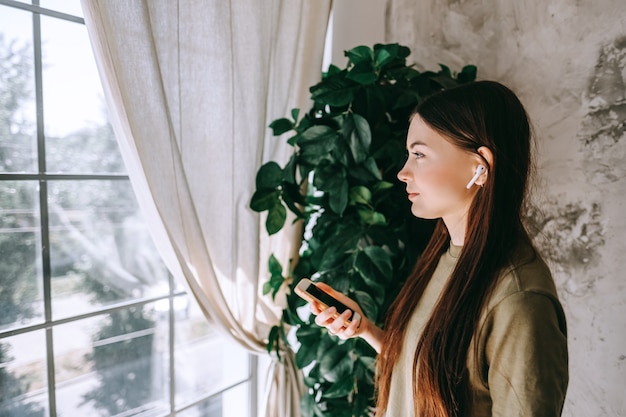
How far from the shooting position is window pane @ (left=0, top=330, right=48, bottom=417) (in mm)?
1099

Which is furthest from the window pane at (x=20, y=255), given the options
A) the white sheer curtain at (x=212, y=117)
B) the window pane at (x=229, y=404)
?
the window pane at (x=229, y=404)

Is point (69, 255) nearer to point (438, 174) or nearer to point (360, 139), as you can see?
point (360, 139)

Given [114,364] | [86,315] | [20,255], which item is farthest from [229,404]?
[20,255]

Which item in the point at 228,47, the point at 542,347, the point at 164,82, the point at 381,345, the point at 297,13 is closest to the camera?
the point at 542,347

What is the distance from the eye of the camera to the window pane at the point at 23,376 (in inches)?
43.3

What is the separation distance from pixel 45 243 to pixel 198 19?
0.79 metres

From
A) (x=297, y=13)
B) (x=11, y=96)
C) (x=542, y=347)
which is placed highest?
(x=297, y=13)

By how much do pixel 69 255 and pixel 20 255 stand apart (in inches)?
5.0

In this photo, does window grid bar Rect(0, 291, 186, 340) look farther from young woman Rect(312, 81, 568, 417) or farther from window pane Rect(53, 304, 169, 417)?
young woman Rect(312, 81, 568, 417)

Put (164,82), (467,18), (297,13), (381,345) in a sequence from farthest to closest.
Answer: (467,18) → (297,13) → (164,82) → (381,345)

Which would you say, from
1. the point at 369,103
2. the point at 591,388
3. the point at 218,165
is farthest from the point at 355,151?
the point at 591,388

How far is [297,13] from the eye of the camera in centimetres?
146

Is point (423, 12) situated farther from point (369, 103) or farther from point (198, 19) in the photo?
point (198, 19)

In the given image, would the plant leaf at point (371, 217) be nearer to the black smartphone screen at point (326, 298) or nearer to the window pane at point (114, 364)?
the black smartphone screen at point (326, 298)
